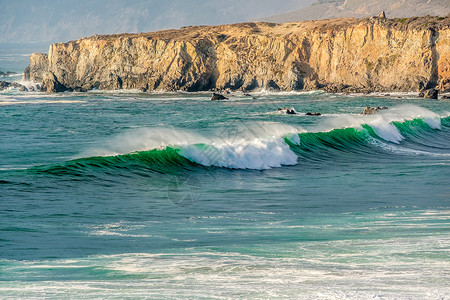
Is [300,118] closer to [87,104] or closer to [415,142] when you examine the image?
[415,142]

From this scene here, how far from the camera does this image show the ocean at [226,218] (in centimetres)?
648

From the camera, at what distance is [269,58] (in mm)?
71375

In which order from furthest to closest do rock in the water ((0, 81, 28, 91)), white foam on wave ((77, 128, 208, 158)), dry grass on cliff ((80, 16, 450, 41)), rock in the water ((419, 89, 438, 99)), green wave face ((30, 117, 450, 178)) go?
rock in the water ((0, 81, 28, 91))
dry grass on cliff ((80, 16, 450, 41))
rock in the water ((419, 89, 438, 99))
white foam on wave ((77, 128, 208, 158))
green wave face ((30, 117, 450, 178))

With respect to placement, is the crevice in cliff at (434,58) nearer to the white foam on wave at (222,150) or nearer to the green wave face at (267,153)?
the green wave face at (267,153)

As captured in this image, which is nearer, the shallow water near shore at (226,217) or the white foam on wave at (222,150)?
the shallow water near shore at (226,217)

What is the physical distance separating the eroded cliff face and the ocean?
126 ft

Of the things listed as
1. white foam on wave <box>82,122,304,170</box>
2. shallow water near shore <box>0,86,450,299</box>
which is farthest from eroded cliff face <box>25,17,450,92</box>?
white foam on wave <box>82,122,304,170</box>

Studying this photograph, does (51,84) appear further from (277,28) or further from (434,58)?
(434,58)

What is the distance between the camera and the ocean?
648 cm

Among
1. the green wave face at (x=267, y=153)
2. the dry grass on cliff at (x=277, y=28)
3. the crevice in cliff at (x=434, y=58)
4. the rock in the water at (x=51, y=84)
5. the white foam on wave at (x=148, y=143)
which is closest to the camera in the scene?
the green wave face at (x=267, y=153)

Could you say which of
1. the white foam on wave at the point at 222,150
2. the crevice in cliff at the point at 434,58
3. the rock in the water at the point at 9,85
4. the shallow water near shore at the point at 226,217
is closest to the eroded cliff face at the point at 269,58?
the crevice in cliff at the point at 434,58

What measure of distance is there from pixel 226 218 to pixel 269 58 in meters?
62.1

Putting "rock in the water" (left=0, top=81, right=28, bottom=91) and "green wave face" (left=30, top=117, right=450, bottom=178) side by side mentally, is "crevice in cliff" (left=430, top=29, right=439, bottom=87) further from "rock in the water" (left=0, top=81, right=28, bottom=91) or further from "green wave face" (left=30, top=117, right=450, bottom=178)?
"rock in the water" (left=0, top=81, right=28, bottom=91)

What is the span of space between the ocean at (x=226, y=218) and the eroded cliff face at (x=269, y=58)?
3830 cm
